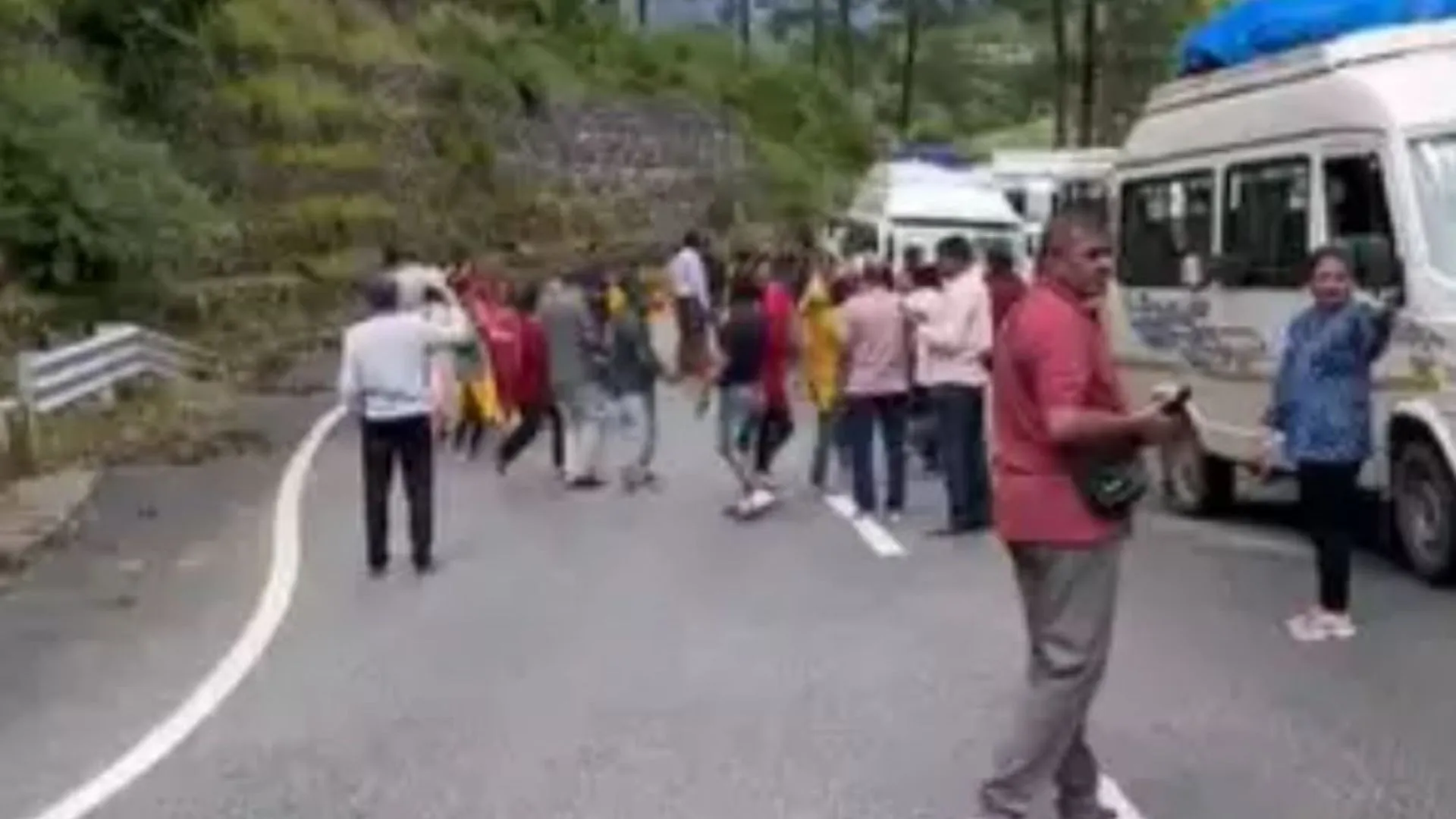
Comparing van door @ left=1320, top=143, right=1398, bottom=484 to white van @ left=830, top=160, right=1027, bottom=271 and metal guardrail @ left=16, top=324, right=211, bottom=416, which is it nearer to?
metal guardrail @ left=16, top=324, right=211, bottom=416

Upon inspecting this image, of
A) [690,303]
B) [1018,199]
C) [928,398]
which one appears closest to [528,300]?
[928,398]

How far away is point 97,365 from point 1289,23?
39.1 ft

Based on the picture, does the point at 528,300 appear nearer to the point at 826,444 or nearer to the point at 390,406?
the point at 826,444

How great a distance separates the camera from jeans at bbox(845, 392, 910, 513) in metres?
17.3

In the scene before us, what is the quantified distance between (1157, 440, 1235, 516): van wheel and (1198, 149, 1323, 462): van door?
556 millimetres

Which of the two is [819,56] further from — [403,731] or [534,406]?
[403,731]

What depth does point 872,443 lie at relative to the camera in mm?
17625

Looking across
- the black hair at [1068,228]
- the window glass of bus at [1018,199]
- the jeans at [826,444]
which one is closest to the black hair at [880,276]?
the jeans at [826,444]

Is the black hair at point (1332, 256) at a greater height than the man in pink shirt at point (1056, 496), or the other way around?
the black hair at point (1332, 256)

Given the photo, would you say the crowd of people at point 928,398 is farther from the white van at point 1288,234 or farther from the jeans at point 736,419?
the white van at point 1288,234

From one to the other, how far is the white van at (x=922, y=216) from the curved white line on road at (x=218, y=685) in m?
17.4

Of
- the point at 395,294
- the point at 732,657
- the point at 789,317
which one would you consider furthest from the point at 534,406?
the point at 732,657

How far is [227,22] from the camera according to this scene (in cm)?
4456

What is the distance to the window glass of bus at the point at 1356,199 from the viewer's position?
13977mm
